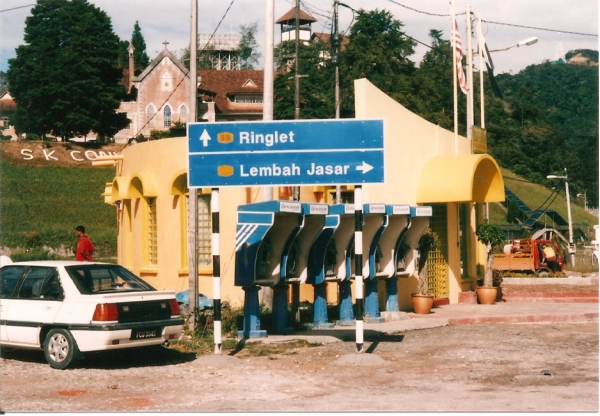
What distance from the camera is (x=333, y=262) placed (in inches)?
647

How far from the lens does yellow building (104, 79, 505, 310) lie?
63.1 ft

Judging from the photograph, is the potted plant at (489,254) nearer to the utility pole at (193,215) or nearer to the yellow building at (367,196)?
the yellow building at (367,196)

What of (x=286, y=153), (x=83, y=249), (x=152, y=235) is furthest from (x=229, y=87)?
(x=286, y=153)

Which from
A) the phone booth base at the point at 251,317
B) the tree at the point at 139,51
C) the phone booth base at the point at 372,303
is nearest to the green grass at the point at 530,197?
the tree at the point at 139,51

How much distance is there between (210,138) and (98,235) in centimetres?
3888

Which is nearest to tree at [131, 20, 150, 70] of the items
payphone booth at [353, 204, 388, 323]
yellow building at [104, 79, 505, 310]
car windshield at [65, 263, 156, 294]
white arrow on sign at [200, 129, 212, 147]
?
yellow building at [104, 79, 505, 310]

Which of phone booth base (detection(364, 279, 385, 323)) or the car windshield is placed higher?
the car windshield

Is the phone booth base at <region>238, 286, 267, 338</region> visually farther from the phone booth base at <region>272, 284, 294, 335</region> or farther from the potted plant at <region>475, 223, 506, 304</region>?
the potted plant at <region>475, 223, 506, 304</region>

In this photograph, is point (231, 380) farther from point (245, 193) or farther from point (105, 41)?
point (105, 41)

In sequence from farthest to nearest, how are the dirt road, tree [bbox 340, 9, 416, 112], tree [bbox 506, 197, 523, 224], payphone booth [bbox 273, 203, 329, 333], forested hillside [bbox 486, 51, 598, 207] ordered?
forested hillside [bbox 486, 51, 598, 207] → tree [bbox 506, 197, 523, 224] → tree [bbox 340, 9, 416, 112] → payphone booth [bbox 273, 203, 329, 333] → the dirt road

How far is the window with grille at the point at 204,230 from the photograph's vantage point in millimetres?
20484

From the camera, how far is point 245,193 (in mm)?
19828

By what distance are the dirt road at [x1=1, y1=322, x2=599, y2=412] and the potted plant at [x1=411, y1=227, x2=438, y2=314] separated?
3.27 m

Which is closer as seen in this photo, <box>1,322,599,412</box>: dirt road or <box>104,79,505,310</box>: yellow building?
<box>1,322,599,412</box>: dirt road
